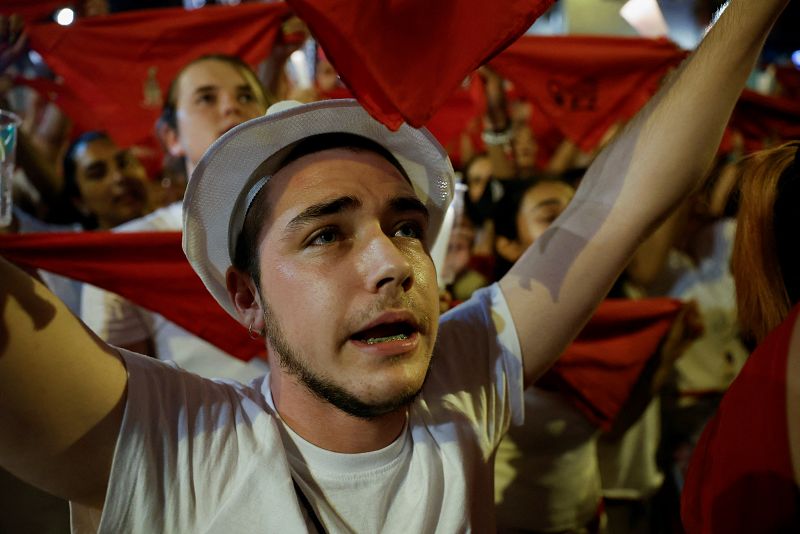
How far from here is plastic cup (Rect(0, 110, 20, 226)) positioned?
47.0 inches

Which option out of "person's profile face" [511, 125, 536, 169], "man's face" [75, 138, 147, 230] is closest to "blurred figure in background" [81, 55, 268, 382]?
"man's face" [75, 138, 147, 230]

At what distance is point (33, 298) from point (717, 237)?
12.4 ft

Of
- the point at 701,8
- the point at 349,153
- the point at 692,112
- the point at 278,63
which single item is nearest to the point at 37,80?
the point at 278,63

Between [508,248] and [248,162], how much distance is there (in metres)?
2.03

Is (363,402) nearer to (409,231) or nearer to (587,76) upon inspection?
(409,231)

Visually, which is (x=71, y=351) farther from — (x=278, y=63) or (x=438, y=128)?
(x=438, y=128)

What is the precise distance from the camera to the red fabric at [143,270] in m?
2.30

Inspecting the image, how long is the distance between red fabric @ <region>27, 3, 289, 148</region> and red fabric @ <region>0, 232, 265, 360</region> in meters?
1.57

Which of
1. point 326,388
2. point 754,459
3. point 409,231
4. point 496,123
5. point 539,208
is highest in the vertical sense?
point 409,231

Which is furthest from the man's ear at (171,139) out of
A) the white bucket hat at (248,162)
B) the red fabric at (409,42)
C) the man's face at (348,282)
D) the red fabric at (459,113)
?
the red fabric at (459,113)

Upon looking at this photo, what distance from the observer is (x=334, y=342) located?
4.39 ft

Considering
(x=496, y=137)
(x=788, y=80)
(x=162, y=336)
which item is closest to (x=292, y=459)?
(x=162, y=336)

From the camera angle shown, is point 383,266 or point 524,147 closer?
point 383,266

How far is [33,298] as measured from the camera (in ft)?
3.64
